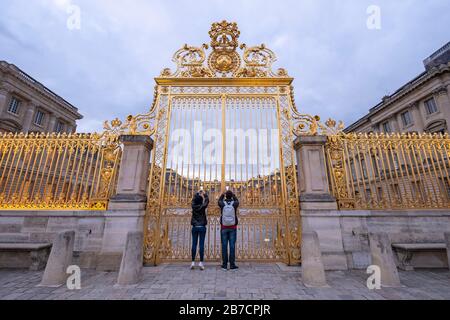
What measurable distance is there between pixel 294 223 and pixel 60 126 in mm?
37476

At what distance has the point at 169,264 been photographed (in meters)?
6.13

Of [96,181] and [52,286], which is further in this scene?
[96,181]

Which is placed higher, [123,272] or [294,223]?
[294,223]

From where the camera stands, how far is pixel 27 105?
2580cm

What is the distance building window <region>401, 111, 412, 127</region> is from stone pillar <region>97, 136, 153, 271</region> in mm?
32468

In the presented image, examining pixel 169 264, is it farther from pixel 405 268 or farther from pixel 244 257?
pixel 405 268

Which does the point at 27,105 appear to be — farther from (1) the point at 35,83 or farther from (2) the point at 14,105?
(1) the point at 35,83

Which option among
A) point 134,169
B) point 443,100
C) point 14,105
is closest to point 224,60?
point 134,169

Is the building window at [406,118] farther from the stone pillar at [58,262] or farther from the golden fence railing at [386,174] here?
the stone pillar at [58,262]

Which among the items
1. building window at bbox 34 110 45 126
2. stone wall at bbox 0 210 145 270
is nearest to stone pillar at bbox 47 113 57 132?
building window at bbox 34 110 45 126

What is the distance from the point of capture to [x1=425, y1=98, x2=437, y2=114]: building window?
22891 millimetres

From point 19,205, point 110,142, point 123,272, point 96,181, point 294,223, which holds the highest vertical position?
point 110,142

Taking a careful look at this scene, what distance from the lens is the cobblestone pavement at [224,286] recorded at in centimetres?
388
